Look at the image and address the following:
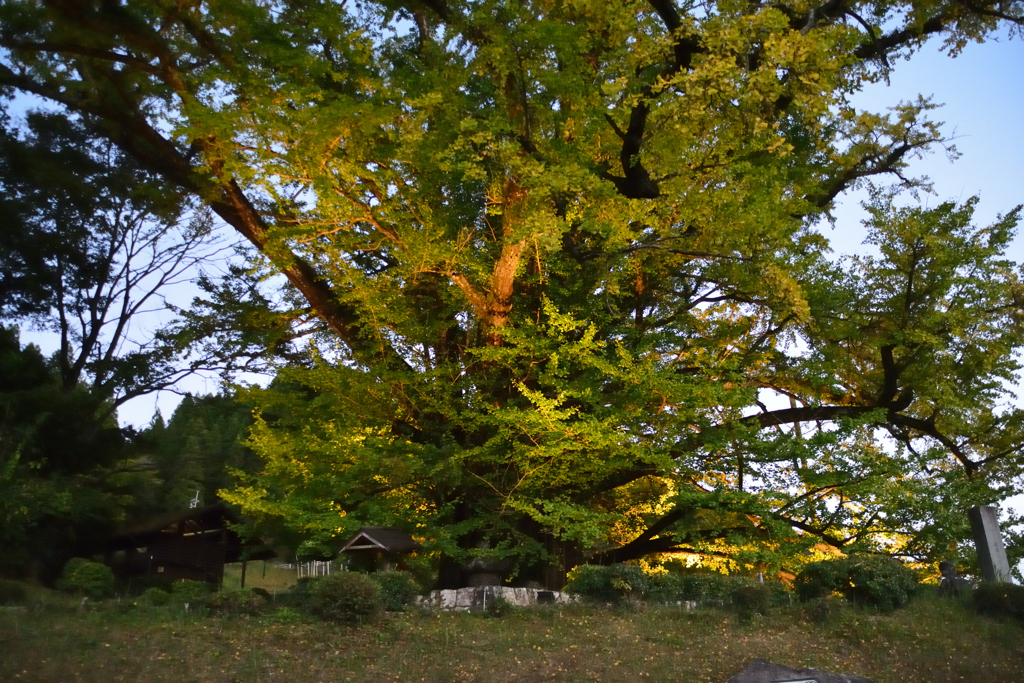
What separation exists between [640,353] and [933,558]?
18.0ft

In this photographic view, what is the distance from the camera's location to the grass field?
709 cm

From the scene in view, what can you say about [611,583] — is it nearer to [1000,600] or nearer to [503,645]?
[503,645]

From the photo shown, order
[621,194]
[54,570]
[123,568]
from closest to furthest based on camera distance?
[621,194], [54,570], [123,568]

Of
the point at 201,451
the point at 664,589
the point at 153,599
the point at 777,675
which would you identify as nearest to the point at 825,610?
the point at 664,589

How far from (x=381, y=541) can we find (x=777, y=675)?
21.0 ft

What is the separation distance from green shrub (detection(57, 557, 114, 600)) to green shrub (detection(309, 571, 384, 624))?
8.13 metres

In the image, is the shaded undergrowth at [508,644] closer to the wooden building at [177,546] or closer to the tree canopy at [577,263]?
the tree canopy at [577,263]

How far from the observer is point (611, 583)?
36.0ft

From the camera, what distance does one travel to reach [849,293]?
12.5 m

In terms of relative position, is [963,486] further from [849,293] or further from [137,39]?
[137,39]

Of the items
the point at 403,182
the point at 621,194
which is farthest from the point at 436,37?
the point at 621,194

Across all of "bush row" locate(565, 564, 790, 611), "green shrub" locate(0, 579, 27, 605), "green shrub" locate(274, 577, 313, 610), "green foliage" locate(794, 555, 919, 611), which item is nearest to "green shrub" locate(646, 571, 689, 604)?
"bush row" locate(565, 564, 790, 611)

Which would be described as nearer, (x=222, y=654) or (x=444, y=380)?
(x=222, y=654)

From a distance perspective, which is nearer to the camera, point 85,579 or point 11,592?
point 11,592
